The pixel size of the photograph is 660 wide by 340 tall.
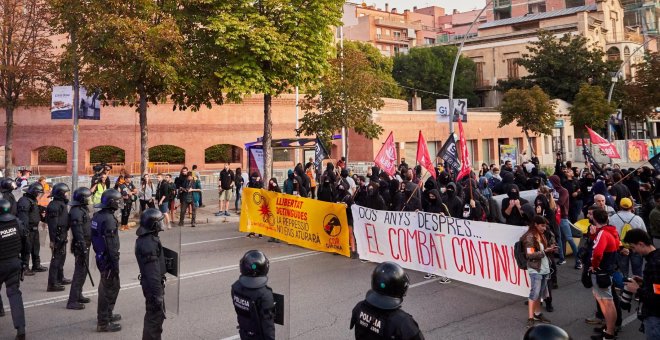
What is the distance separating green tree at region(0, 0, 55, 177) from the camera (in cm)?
2272

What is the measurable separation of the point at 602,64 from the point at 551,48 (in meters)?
4.94

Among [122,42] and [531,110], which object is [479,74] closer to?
[531,110]

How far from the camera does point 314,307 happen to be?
793 cm

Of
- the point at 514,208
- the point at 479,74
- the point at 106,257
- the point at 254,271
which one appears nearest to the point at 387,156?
the point at 514,208

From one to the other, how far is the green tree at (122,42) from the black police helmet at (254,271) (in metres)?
13.1

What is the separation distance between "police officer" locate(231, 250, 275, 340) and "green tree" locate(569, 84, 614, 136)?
39.6 metres

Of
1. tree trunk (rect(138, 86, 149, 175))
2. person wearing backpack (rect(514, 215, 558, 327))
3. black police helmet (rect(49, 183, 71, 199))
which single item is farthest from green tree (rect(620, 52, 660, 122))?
black police helmet (rect(49, 183, 71, 199))

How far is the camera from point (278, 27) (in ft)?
57.1

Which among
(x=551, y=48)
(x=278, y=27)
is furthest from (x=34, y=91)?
(x=551, y=48)

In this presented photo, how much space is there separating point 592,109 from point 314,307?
37.1 meters

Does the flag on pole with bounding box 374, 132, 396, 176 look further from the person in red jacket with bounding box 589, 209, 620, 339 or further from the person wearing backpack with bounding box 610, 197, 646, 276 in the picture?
the person in red jacket with bounding box 589, 209, 620, 339

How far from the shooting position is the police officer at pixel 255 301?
4.29 m

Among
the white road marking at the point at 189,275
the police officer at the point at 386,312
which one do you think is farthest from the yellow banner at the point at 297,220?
the police officer at the point at 386,312

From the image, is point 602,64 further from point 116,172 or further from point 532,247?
point 532,247
